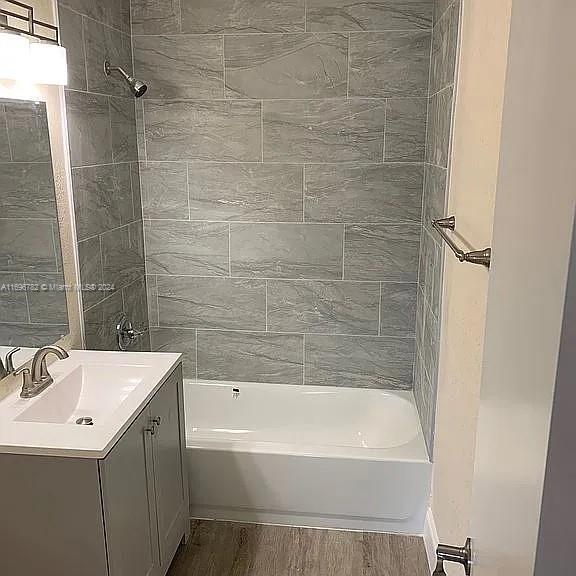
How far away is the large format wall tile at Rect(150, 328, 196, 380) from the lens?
3436 millimetres

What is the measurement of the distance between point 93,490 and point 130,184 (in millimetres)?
1748

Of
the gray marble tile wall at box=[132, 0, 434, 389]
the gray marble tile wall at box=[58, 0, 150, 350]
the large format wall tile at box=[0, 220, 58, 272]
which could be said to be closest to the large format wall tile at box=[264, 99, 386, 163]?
the gray marble tile wall at box=[132, 0, 434, 389]

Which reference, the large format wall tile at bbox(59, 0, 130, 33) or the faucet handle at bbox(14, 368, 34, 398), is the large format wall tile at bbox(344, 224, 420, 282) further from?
the faucet handle at bbox(14, 368, 34, 398)

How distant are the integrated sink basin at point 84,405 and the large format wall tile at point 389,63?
1560mm

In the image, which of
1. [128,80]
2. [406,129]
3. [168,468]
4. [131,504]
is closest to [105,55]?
[128,80]

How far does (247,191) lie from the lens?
3.17 meters

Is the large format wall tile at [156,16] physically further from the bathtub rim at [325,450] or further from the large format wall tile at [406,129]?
the bathtub rim at [325,450]

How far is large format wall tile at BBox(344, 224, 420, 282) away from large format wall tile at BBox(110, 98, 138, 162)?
3.68 ft

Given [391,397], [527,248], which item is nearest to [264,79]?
[391,397]

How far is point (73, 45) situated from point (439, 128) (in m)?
1.48

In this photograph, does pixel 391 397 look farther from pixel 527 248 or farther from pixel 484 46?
pixel 527 248

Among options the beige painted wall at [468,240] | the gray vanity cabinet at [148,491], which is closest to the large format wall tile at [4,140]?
the gray vanity cabinet at [148,491]

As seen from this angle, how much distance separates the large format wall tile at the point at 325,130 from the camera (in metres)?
3.01

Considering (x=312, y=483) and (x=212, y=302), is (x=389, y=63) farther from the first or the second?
(x=312, y=483)
